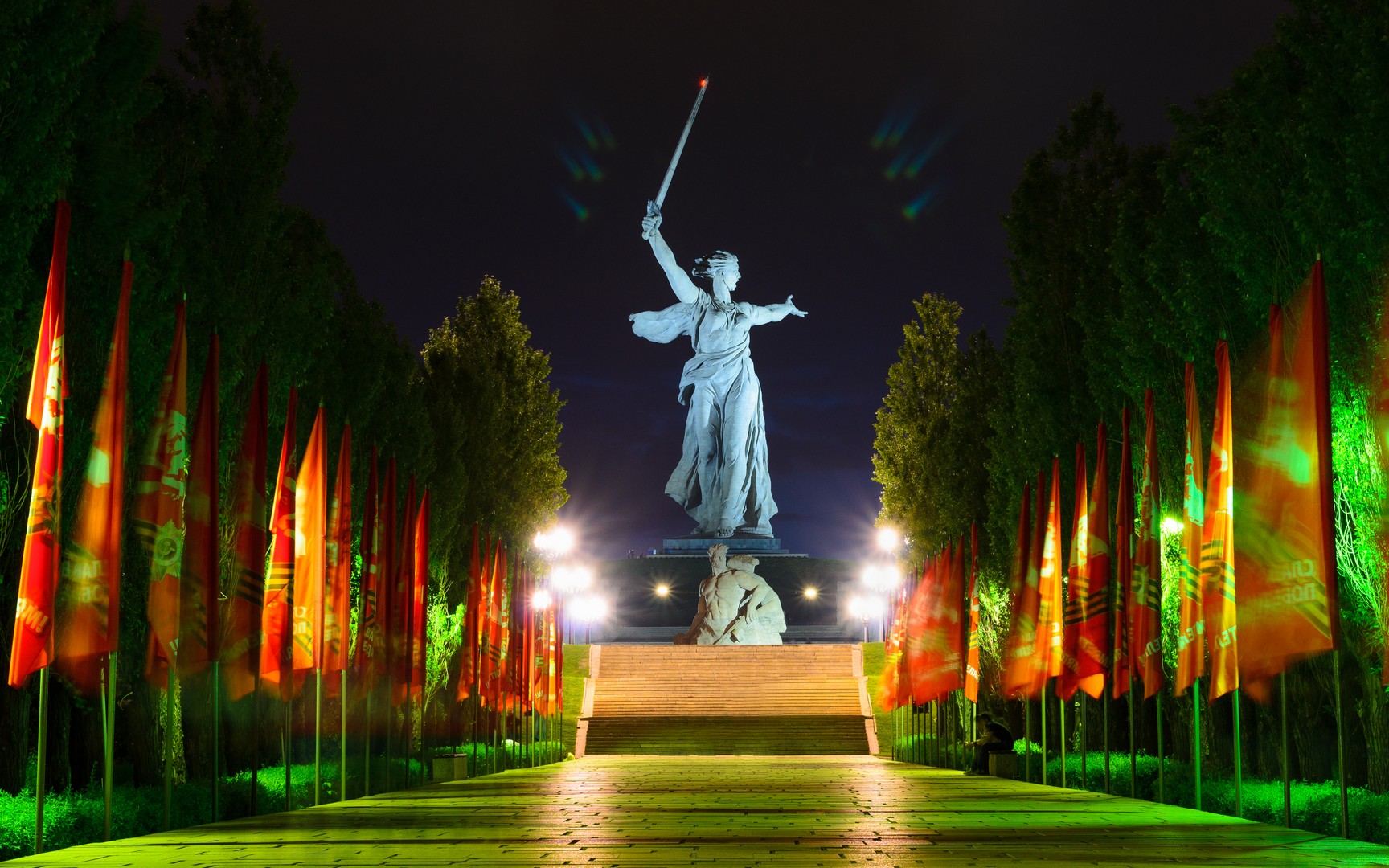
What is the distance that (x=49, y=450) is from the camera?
33.5 feet

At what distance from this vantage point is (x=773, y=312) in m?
48.7

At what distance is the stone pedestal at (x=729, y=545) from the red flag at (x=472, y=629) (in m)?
24.4

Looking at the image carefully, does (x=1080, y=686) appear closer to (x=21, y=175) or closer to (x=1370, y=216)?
(x=1370, y=216)

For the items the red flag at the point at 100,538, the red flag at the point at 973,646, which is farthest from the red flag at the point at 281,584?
the red flag at the point at 973,646

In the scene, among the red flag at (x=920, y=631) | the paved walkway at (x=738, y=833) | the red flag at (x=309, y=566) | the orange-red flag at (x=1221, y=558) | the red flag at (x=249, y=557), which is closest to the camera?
the paved walkway at (x=738, y=833)

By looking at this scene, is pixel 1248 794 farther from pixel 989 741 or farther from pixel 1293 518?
pixel 989 741

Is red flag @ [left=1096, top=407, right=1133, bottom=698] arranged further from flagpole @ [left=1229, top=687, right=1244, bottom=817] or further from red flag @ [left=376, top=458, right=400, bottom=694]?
red flag @ [left=376, top=458, right=400, bottom=694]

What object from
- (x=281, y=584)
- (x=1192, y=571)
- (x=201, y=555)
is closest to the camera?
(x=201, y=555)

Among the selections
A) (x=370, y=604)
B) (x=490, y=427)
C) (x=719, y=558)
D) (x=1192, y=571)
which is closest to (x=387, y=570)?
(x=370, y=604)

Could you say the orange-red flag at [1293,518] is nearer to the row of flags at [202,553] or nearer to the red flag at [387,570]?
the row of flags at [202,553]

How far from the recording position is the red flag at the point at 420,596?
20.3 m

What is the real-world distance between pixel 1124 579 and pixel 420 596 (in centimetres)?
964

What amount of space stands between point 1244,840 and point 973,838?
2.10 metres

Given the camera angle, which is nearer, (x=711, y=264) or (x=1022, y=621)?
(x=1022, y=621)
